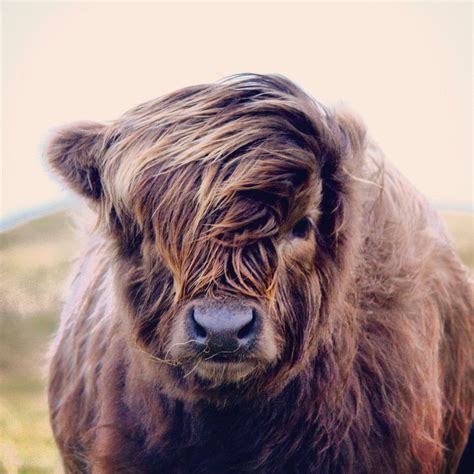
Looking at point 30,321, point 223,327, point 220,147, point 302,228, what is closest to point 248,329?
point 223,327

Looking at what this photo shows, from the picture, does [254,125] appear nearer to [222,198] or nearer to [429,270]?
[222,198]

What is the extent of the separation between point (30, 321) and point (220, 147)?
769 cm

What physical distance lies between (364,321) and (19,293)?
5494 mm

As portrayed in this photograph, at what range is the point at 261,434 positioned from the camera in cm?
381

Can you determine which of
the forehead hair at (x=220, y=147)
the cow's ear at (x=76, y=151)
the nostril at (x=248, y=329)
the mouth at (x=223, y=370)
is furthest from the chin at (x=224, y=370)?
the cow's ear at (x=76, y=151)

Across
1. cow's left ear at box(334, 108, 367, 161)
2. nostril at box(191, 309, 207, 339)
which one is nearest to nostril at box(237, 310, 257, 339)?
nostril at box(191, 309, 207, 339)

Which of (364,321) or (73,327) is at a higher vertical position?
(364,321)

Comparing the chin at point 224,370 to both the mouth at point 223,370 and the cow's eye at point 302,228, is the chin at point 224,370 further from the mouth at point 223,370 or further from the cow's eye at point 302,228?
the cow's eye at point 302,228

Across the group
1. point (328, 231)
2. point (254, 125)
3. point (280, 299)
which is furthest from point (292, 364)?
point (254, 125)

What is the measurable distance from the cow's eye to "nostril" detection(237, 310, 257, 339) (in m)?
0.46

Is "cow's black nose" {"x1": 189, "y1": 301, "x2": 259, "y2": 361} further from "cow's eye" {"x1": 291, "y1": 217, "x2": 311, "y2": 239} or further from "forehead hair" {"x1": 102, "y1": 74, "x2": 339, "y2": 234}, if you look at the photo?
"cow's eye" {"x1": 291, "y1": 217, "x2": 311, "y2": 239}

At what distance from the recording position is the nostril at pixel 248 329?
10.5ft

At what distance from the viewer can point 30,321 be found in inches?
417

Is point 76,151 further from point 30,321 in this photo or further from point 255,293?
point 30,321
